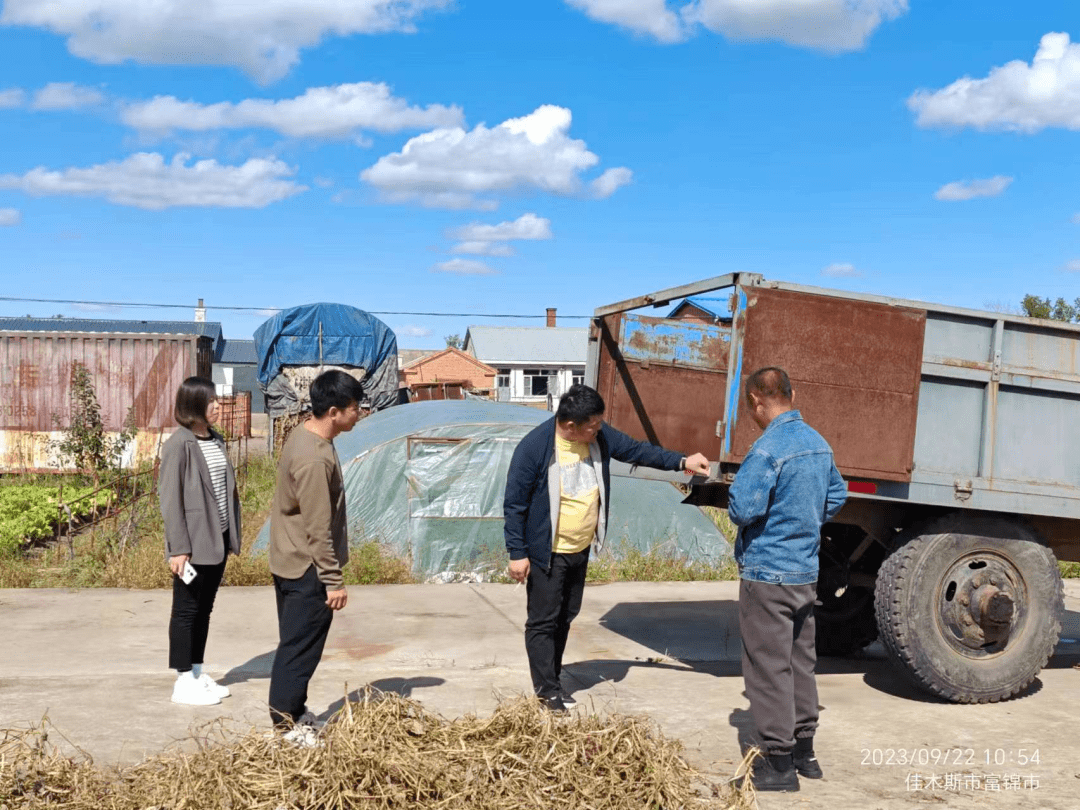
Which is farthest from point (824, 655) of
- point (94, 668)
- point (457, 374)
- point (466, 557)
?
point (457, 374)

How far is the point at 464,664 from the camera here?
22.9 feet

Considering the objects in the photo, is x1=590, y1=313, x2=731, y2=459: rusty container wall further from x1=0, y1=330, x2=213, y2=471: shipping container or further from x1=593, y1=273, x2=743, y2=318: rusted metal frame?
x1=0, y1=330, x2=213, y2=471: shipping container

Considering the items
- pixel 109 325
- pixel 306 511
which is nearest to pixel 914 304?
pixel 306 511

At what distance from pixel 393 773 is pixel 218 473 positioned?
8.25 feet

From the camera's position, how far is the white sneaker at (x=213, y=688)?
5.83 m

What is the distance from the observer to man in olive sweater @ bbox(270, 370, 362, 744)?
4.93m

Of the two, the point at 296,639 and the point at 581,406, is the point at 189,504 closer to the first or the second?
the point at 296,639

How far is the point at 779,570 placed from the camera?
481 centimetres

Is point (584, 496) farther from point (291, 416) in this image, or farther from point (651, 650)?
point (291, 416)

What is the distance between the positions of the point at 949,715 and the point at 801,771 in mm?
1563

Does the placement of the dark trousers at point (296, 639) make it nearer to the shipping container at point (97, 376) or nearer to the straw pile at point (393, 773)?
the straw pile at point (393, 773)

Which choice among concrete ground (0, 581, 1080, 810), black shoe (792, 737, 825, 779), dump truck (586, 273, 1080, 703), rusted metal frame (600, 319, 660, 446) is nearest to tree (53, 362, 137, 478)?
concrete ground (0, 581, 1080, 810)

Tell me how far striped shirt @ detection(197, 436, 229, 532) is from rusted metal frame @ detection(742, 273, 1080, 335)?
311 centimetres

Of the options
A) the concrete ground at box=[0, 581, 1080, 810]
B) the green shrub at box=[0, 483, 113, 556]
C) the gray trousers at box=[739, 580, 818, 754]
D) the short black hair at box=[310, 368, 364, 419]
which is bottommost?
the green shrub at box=[0, 483, 113, 556]
